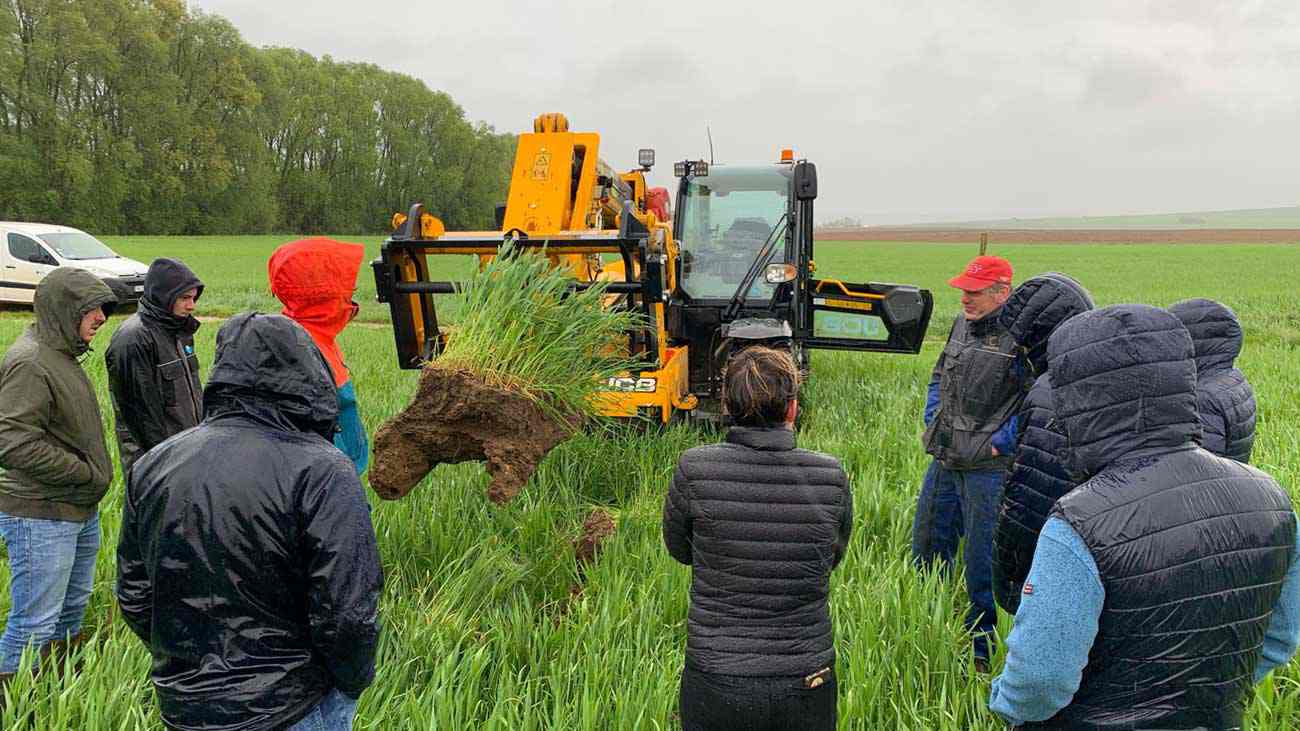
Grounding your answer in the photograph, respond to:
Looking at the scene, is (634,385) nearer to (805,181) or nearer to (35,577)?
(805,181)

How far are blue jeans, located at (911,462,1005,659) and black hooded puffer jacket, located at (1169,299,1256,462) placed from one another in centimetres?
92

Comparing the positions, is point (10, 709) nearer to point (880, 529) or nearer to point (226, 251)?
point (880, 529)

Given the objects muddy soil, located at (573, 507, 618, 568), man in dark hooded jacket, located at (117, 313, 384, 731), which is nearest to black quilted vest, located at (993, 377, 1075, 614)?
man in dark hooded jacket, located at (117, 313, 384, 731)

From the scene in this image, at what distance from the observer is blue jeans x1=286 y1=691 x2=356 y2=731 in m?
2.01

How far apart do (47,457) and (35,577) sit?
496 millimetres

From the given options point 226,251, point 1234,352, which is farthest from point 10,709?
point 226,251

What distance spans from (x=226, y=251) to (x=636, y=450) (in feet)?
99.3

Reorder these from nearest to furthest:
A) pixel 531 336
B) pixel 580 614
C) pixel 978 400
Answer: pixel 580 614 < pixel 978 400 < pixel 531 336

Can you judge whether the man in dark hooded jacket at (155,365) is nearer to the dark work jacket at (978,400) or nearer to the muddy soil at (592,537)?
the muddy soil at (592,537)

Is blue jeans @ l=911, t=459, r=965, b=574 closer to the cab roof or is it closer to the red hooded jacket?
the red hooded jacket

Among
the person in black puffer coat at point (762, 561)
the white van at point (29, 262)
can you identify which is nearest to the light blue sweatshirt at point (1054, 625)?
the person in black puffer coat at point (762, 561)

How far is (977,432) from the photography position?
373 cm

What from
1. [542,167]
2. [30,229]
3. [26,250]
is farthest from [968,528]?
[30,229]

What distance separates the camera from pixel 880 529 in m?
4.74
